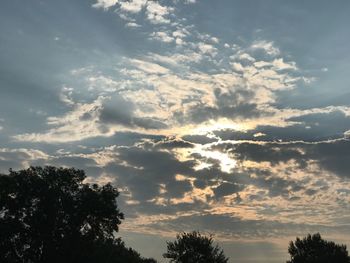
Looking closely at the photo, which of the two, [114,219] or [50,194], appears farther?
[114,219]

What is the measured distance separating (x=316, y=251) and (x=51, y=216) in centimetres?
6546

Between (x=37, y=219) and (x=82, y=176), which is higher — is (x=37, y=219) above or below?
below

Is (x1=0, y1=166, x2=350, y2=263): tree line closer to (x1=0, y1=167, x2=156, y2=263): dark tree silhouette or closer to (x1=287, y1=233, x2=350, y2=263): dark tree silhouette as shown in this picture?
(x1=0, y1=167, x2=156, y2=263): dark tree silhouette

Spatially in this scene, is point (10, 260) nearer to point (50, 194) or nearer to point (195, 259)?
point (50, 194)

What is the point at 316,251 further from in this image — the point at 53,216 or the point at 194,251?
the point at 53,216

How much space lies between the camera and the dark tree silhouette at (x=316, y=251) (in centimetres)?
8782

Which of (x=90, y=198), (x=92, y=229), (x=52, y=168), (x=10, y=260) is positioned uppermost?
(x=52, y=168)

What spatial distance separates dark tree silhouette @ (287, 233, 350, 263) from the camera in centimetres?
8782

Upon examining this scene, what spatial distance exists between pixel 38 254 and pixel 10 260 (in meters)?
3.31

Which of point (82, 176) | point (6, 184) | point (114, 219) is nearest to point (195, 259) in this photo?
point (114, 219)

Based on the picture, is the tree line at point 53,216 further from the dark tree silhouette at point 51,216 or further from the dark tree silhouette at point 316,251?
the dark tree silhouette at point 316,251

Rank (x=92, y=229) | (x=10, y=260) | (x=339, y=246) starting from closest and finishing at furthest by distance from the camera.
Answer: (x=10, y=260) < (x=92, y=229) < (x=339, y=246)

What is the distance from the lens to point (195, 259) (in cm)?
8000

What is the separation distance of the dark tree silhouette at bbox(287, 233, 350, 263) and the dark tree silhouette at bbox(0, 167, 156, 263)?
174 ft
